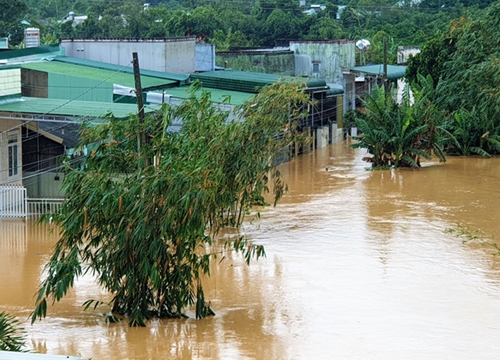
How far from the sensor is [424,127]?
33.5m

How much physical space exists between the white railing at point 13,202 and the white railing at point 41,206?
308mm

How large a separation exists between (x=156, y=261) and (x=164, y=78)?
21.2 m

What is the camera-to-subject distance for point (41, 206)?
2692 cm

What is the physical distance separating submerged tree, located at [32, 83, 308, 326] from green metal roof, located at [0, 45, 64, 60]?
18.3 metres

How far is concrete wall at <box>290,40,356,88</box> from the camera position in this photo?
161 feet

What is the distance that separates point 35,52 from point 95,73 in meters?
3.79

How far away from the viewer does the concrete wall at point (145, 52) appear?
128ft

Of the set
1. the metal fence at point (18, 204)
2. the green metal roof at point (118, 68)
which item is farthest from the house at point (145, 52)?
the metal fence at point (18, 204)

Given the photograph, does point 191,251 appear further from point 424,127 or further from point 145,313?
Result: point 424,127

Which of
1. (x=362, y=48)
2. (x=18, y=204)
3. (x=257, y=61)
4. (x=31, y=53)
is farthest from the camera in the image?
A: (x=362, y=48)

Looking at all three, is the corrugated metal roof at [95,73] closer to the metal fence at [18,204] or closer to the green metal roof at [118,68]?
the green metal roof at [118,68]

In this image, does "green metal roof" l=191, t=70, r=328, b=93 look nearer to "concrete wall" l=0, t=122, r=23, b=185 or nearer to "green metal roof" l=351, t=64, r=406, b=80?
"concrete wall" l=0, t=122, r=23, b=185

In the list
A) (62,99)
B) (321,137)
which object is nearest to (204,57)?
(321,137)

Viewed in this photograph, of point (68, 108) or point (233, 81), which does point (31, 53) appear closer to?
point (233, 81)
